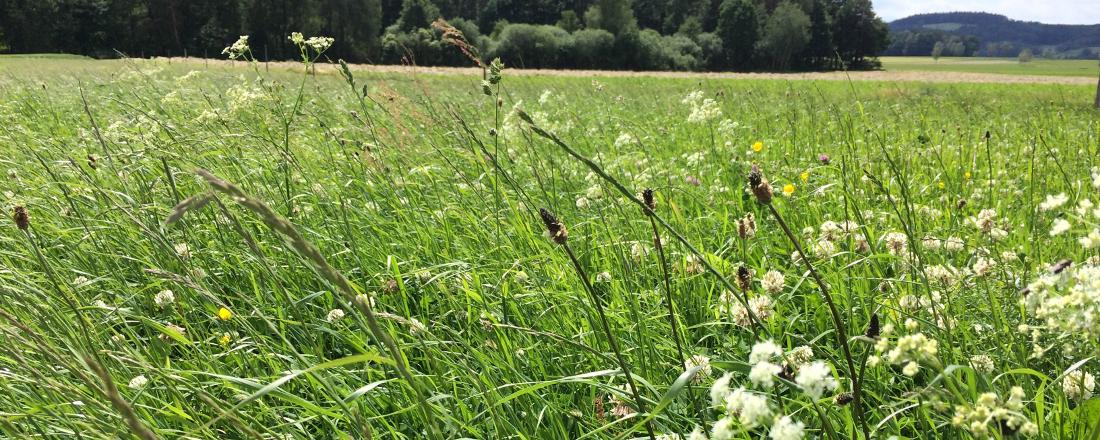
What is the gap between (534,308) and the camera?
86.6 inches

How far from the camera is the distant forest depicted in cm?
5475

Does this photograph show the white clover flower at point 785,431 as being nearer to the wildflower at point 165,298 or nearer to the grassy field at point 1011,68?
the wildflower at point 165,298

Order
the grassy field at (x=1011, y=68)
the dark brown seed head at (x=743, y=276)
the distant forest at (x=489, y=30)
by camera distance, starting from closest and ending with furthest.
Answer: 1. the dark brown seed head at (x=743, y=276)
2. the distant forest at (x=489, y=30)
3. the grassy field at (x=1011, y=68)

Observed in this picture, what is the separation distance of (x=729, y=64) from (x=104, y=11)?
70.0 m

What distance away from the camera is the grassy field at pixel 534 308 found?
1.02m

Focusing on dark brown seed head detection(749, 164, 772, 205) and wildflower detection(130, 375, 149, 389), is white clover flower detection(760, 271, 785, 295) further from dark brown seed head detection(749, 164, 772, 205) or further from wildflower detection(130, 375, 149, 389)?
wildflower detection(130, 375, 149, 389)

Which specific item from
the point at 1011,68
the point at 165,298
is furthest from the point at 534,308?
the point at 1011,68

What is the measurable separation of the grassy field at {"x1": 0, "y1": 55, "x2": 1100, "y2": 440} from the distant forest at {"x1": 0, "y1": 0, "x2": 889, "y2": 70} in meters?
25.8

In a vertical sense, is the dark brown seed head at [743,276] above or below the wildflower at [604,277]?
above

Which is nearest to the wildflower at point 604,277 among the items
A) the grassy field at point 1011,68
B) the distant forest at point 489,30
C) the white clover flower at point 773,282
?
the white clover flower at point 773,282

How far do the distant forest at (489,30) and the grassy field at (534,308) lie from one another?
1017 inches

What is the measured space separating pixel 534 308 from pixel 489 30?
109 m

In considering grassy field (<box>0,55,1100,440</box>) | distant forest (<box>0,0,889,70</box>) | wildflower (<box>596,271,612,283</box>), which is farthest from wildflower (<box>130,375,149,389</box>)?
distant forest (<box>0,0,889,70</box>)

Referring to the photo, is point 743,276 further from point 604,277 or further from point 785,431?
point 604,277
